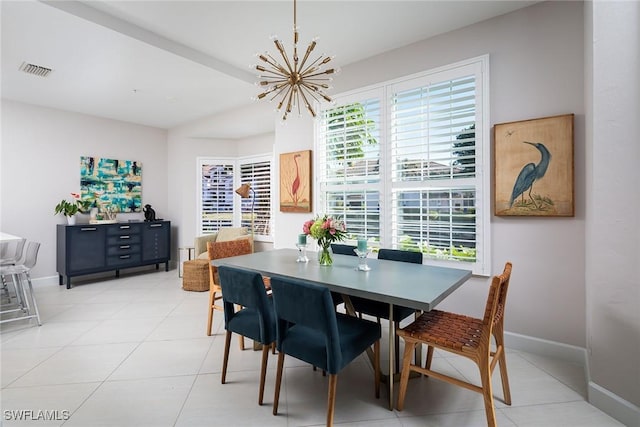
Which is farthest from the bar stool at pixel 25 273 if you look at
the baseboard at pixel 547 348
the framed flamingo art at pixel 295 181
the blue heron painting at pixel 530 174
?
the blue heron painting at pixel 530 174

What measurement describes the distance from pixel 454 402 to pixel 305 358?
1.08m

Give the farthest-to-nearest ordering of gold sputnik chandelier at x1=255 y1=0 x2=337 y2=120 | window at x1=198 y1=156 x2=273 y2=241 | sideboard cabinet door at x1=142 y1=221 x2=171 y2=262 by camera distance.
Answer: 1. window at x1=198 y1=156 x2=273 y2=241
2. sideboard cabinet door at x1=142 y1=221 x2=171 y2=262
3. gold sputnik chandelier at x1=255 y1=0 x2=337 y2=120

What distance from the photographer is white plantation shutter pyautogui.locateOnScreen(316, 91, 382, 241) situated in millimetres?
3345

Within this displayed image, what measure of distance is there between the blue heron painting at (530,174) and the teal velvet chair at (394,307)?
0.98m

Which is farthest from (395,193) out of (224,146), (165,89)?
(224,146)

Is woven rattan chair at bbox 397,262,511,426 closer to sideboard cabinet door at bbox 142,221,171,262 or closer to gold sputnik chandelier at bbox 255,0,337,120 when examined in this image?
gold sputnik chandelier at bbox 255,0,337,120

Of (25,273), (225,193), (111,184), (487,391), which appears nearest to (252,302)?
(487,391)

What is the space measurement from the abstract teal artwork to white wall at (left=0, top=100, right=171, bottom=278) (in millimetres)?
115

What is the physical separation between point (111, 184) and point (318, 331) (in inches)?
213

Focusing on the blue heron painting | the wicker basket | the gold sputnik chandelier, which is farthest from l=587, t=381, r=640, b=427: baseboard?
the wicker basket

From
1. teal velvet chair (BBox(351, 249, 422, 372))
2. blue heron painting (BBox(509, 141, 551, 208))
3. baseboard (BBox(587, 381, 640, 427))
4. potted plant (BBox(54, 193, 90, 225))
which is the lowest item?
baseboard (BBox(587, 381, 640, 427))

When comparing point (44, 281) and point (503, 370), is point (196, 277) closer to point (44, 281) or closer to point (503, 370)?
point (44, 281)

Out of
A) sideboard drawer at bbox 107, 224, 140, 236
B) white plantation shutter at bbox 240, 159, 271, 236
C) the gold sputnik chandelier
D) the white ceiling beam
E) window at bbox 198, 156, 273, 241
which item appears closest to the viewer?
the gold sputnik chandelier

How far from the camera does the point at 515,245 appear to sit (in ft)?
8.46
